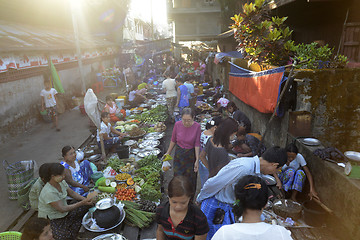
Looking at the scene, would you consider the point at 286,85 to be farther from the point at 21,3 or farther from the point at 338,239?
the point at 21,3

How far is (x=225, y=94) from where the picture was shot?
488 inches

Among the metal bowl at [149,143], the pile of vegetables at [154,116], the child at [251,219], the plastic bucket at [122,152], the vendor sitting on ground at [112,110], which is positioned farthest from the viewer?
the pile of vegetables at [154,116]

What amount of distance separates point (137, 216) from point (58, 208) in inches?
53.9

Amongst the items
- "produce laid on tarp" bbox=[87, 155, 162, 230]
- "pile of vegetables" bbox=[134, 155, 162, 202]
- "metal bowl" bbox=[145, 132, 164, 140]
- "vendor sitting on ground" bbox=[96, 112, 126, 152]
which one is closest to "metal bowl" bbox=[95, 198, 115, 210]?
"produce laid on tarp" bbox=[87, 155, 162, 230]

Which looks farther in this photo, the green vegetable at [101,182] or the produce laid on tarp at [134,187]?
the green vegetable at [101,182]

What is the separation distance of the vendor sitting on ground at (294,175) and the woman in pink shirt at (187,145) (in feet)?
5.77

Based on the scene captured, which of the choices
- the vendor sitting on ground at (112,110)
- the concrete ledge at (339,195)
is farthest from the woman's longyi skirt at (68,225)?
the vendor sitting on ground at (112,110)

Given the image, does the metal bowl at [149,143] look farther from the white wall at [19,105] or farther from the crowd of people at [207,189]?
the white wall at [19,105]

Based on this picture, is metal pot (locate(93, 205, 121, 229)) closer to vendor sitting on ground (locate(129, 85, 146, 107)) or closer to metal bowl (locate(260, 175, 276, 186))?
metal bowl (locate(260, 175, 276, 186))

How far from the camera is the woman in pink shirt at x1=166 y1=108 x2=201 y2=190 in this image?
4711 mm

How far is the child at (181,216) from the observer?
2363 millimetres

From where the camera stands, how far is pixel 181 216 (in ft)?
7.95

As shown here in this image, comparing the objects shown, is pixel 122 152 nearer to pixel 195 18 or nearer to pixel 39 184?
pixel 39 184

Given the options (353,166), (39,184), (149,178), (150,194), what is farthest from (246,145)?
(39,184)
